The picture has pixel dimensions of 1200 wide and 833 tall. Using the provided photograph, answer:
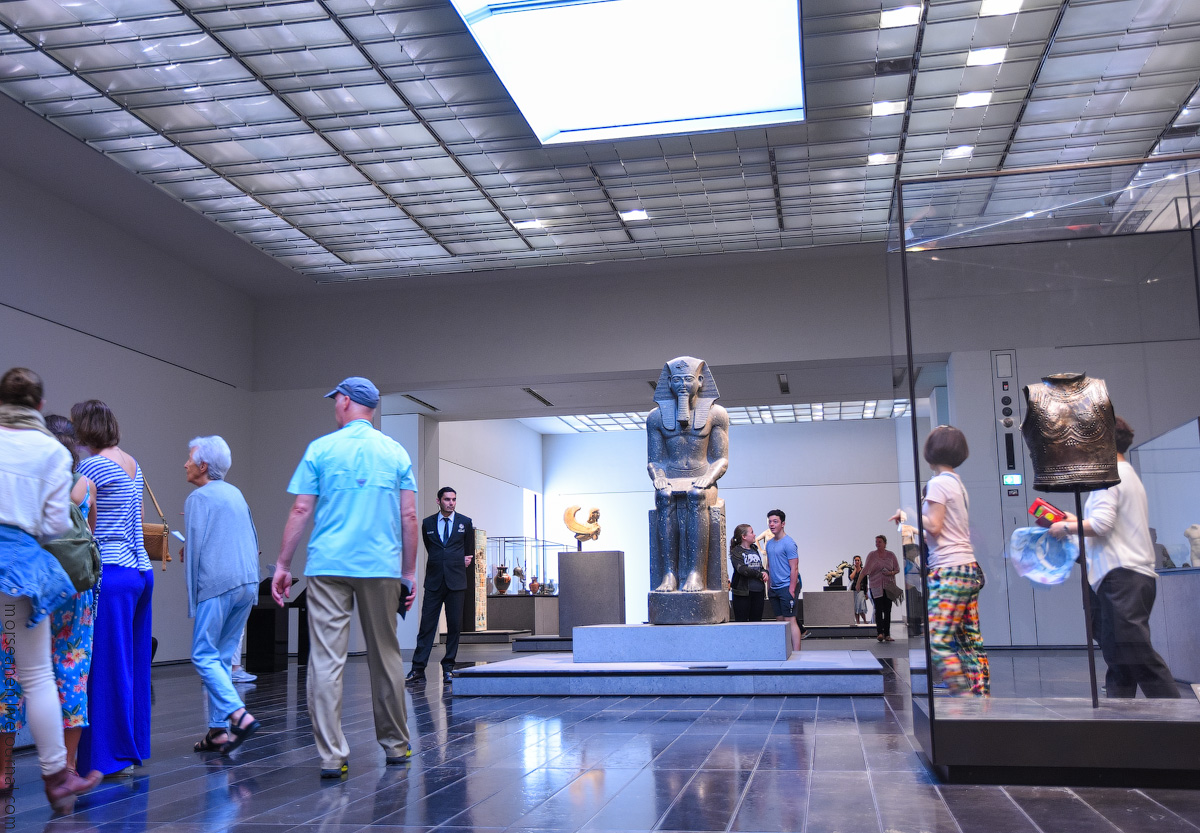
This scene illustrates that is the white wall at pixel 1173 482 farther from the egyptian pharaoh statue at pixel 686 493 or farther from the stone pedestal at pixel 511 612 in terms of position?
the stone pedestal at pixel 511 612

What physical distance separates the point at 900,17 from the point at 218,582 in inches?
214

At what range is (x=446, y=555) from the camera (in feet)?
26.4

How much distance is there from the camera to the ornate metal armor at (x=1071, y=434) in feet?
11.9

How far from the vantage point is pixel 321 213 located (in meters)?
10.2

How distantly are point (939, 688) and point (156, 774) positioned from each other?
292cm

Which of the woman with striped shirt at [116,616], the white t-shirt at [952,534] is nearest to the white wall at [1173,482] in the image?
the white t-shirt at [952,534]

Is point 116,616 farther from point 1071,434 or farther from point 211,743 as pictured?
point 1071,434

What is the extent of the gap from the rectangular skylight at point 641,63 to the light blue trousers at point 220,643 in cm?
402

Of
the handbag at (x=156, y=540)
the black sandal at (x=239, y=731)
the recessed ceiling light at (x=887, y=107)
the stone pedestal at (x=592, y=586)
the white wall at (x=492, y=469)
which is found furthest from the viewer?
the white wall at (x=492, y=469)

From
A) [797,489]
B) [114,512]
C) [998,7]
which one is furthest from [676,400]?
[797,489]

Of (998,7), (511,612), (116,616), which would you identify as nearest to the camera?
(116,616)

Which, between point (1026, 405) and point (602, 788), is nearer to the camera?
point (602, 788)

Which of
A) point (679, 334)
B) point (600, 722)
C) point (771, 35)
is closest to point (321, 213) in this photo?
point (679, 334)

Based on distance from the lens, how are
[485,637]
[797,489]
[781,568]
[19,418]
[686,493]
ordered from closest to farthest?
[19,418] → [686,493] → [781,568] → [485,637] → [797,489]
